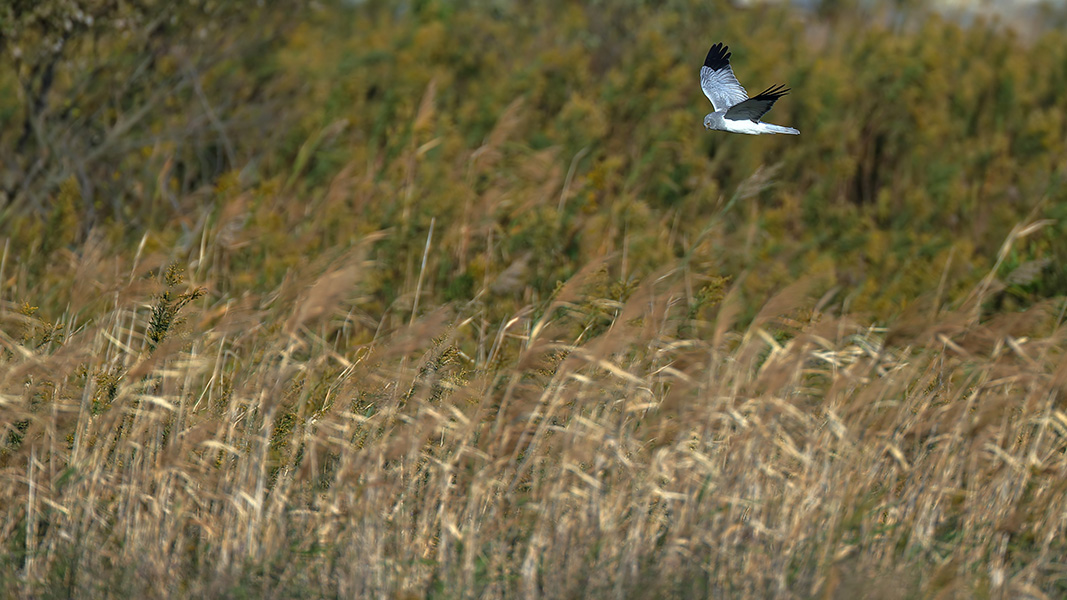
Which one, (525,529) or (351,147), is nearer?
(525,529)

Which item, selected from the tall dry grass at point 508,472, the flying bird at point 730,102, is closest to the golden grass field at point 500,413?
the tall dry grass at point 508,472

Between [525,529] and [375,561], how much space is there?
583 mm

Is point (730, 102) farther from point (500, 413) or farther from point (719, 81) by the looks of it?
point (500, 413)

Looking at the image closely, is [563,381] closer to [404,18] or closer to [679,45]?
[679,45]

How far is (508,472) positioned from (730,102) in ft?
5.32

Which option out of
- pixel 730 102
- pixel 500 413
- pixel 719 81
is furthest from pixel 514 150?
pixel 500 413

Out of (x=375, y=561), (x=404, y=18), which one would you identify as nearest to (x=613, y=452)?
(x=375, y=561)

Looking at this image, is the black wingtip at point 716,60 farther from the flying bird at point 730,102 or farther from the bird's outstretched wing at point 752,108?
the bird's outstretched wing at point 752,108

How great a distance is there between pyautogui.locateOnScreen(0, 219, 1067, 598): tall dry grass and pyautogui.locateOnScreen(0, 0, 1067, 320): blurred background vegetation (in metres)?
1.27

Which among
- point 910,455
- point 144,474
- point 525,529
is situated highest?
point 144,474

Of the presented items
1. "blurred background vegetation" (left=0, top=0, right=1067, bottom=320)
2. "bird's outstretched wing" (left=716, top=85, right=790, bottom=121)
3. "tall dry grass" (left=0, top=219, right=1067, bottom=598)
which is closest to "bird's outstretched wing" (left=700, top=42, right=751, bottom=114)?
"bird's outstretched wing" (left=716, top=85, right=790, bottom=121)

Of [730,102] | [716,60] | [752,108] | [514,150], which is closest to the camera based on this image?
[752,108]

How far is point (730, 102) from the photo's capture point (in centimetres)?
422

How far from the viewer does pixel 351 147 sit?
800 cm
